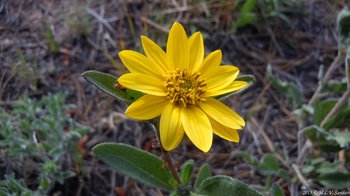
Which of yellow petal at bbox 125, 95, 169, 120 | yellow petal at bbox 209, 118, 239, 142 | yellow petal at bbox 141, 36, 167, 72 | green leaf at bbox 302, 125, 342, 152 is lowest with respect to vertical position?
green leaf at bbox 302, 125, 342, 152

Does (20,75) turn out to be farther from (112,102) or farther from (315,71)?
(315,71)

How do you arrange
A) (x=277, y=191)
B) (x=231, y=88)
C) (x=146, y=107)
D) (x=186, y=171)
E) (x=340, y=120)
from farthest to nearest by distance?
(x=340, y=120) → (x=277, y=191) → (x=186, y=171) → (x=231, y=88) → (x=146, y=107)

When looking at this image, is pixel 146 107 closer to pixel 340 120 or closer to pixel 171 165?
pixel 171 165

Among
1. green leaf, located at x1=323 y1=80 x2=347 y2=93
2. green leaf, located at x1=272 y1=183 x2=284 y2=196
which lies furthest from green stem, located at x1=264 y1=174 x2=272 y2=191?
green leaf, located at x1=323 y1=80 x2=347 y2=93

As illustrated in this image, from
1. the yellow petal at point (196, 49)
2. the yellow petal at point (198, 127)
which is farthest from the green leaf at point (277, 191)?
the yellow petal at point (196, 49)

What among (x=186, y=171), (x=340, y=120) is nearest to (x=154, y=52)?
(x=186, y=171)

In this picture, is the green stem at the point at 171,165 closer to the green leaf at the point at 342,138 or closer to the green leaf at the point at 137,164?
the green leaf at the point at 137,164

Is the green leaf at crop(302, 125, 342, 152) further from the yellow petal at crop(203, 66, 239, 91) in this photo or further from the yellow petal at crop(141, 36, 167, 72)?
the yellow petal at crop(141, 36, 167, 72)
